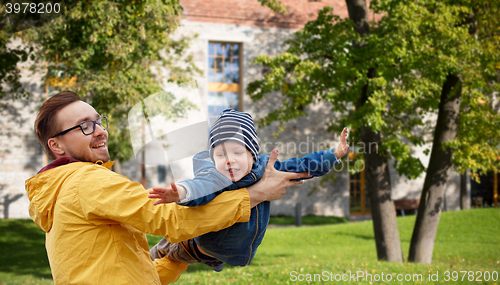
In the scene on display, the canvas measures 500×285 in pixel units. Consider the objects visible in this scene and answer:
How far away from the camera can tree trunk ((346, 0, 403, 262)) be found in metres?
9.13

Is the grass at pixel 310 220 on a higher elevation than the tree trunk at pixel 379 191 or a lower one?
lower

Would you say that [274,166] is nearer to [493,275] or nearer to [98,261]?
[98,261]

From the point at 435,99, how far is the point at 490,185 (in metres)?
16.0

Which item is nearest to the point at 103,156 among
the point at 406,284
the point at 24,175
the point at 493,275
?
the point at 406,284

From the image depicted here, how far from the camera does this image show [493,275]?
6953 millimetres

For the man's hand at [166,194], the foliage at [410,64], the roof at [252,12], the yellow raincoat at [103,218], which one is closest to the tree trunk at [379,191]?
the foliage at [410,64]

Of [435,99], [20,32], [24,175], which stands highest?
[20,32]

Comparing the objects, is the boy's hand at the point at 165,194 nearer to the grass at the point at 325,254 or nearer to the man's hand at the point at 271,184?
the man's hand at the point at 271,184

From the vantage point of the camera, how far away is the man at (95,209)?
1.59 m

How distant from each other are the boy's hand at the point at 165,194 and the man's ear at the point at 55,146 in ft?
2.30

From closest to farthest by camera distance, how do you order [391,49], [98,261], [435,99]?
[98,261], [391,49], [435,99]

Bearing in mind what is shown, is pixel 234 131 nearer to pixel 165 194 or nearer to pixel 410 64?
pixel 165 194

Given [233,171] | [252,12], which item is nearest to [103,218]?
[233,171]

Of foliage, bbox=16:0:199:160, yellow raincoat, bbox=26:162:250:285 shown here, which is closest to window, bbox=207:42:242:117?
foliage, bbox=16:0:199:160
